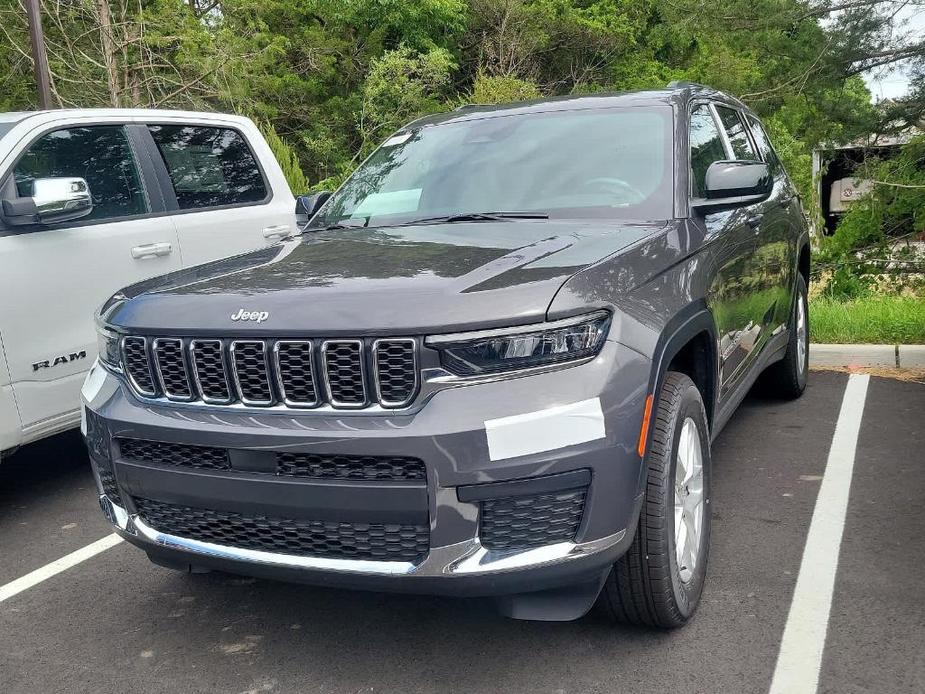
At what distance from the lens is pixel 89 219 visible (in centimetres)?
500

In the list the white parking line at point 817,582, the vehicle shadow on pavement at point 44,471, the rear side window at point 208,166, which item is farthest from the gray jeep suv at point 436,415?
the rear side window at point 208,166

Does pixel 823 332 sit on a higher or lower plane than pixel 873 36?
lower

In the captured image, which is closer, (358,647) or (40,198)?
(358,647)

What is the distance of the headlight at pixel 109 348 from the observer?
3143mm

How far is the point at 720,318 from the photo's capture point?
3715mm

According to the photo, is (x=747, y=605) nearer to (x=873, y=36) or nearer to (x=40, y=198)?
(x=40, y=198)

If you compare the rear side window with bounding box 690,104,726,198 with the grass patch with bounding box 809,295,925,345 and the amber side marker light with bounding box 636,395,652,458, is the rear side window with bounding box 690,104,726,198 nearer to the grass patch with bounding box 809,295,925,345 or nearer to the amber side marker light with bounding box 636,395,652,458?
the amber side marker light with bounding box 636,395,652,458

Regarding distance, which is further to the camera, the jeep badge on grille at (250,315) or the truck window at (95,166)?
the truck window at (95,166)

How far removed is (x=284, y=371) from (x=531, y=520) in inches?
31.1

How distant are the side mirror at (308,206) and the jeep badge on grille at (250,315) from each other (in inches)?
72.6

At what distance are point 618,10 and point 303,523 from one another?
34.1 meters

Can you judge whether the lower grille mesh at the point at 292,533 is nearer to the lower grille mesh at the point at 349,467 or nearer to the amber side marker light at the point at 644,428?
the lower grille mesh at the point at 349,467

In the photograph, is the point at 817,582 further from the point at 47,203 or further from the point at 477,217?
the point at 47,203

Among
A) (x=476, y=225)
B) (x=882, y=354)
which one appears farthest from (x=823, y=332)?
(x=476, y=225)
